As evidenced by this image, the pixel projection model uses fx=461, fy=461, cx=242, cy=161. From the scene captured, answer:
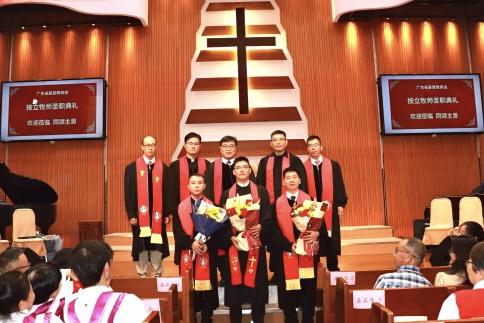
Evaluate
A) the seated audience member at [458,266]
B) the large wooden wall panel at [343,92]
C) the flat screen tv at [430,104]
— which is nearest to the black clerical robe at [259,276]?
the seated audience member at [458,266]

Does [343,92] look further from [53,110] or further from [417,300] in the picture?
[417,300]

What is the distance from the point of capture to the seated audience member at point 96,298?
168cm

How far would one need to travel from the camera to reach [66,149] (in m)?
7.51

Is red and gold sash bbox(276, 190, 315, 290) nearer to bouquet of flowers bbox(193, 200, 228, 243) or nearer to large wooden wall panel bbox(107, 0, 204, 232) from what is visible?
bouquet of flowers bbox(193, 200, 228, 243)

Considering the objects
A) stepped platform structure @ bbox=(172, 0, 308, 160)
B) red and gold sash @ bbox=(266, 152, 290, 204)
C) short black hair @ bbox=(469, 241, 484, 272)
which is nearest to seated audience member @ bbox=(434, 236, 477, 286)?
short black hair @ bbox=(469, 241, 484, 272)

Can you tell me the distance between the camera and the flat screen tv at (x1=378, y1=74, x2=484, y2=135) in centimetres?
741

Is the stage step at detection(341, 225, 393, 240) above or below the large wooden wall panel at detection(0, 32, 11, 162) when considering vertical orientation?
below

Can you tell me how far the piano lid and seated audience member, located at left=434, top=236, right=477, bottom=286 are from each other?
519 centimetres

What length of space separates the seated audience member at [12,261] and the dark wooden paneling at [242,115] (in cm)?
493

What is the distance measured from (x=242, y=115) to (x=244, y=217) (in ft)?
13.7

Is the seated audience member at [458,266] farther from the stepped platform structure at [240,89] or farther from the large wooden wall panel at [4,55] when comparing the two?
the large wooden wall panel at [4,55]

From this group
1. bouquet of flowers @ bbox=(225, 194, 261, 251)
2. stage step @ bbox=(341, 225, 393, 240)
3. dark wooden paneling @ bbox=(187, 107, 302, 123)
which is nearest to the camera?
bouquet of flowers @ bbox=(225, 194, 261, 251)

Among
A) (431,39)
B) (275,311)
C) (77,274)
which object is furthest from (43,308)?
(431,39)

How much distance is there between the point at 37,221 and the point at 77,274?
490 cm
